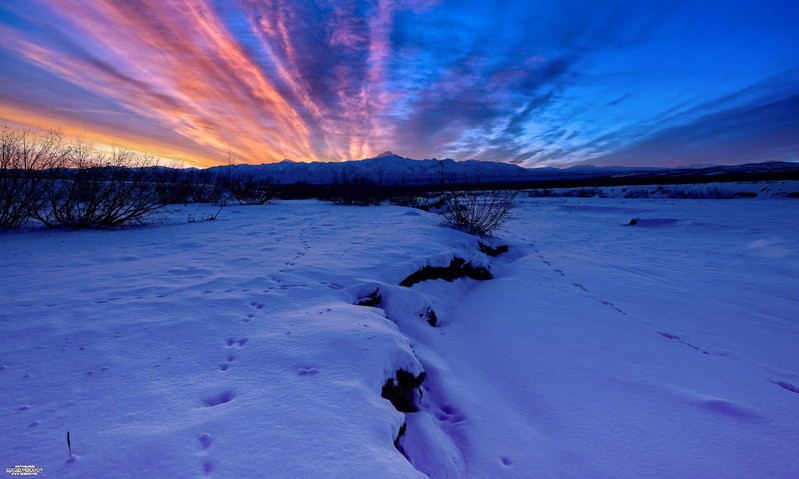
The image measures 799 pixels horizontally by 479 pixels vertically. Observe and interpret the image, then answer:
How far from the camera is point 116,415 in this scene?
168cm

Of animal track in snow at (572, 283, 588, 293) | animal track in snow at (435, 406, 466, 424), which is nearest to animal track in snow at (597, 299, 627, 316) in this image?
animal track in snow at (572, 283, 588, 293)

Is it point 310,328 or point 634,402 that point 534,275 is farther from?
point 310,328

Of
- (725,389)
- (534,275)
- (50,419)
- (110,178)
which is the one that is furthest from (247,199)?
(725,389)

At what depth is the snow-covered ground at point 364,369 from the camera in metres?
1.58

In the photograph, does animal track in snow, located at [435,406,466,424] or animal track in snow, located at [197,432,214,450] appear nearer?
animal track in snow, located at [197,432,214,450]

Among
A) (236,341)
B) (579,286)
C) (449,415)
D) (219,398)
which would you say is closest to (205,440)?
(219,398)

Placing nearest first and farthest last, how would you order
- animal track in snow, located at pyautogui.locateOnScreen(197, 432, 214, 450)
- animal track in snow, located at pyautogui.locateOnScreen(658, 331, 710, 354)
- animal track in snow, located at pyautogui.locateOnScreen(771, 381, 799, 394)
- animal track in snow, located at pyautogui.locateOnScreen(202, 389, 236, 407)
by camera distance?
animal track in snow, located at pyautogui.locateOnScreen(197, 432, 214, 450) < animal track in snow, located at pyautogui.locateOnScreen(202, 389, 236, 407) < animal track in snow, located at pyautogui.locateOnScreen(771, 381, 799, 394) < animal track in snow, located at pyautogui.locateOnScreen(658, 331, 710, 354)

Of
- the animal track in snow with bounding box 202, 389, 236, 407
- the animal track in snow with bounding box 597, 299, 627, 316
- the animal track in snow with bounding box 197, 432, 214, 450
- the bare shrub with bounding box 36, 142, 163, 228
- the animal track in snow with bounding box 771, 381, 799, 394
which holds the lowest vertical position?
the animal track in snow with bounding box 771, 381, 799, 394

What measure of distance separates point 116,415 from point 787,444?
14.0ft

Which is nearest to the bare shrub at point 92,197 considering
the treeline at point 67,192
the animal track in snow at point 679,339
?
the treeline at point 67,192

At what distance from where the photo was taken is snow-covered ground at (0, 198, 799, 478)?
1583mm

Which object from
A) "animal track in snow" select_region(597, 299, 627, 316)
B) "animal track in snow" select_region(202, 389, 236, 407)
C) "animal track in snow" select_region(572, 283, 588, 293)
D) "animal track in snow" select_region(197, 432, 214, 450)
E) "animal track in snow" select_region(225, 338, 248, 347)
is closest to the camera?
"animal track in snow" select_region(197, 432, 214, 450)

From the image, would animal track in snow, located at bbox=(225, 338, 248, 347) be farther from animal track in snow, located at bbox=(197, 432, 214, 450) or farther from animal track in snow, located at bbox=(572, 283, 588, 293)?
animal track in snow, located at bbox=(572, 283, 588, 293)

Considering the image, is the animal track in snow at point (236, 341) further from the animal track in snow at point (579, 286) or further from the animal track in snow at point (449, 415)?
the animal track in snow at point (579, 286)
